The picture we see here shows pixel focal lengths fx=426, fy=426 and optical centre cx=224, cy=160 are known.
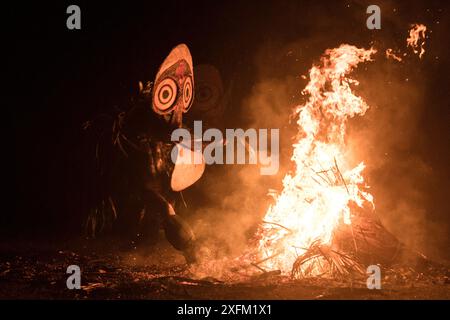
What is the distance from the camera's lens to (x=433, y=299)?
5371 millimetres

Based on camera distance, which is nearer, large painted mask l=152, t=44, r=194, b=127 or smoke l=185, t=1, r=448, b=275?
large painted mask l=152, t=44, r=194, b=127

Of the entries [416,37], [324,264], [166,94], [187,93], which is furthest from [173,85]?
[416,37]

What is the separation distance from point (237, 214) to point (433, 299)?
513 centimetres

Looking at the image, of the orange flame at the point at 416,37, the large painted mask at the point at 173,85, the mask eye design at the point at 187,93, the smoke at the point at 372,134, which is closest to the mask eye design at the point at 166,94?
the large painted mask at the point at 173,85

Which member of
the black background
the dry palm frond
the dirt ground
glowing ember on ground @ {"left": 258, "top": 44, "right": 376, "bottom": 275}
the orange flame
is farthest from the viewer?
the black background

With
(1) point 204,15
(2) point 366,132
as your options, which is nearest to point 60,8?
(1) point 204,15

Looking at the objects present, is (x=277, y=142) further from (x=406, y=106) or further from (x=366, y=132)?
(x=406, y=106)

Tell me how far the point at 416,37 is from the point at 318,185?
15.5 feet

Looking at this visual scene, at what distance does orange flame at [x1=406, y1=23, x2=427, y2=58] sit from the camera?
9.42 metres

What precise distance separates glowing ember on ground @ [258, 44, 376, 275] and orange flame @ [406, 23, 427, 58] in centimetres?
206

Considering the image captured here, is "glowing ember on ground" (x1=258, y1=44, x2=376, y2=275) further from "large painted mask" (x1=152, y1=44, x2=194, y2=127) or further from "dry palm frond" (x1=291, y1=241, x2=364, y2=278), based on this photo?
"large painted mask" (x1=152, y1=44, x2=194, y2=127)

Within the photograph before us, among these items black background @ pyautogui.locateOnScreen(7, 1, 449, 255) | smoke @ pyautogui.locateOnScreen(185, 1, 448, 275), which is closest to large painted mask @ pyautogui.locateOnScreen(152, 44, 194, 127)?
smoke @ pyautogui.locateOnScreen(185, 1, 448, 275)

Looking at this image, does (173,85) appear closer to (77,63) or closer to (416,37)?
(77,63)

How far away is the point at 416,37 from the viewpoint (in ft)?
31.2
